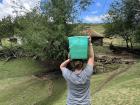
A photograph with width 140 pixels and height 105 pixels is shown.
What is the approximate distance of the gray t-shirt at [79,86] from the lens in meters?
7.91

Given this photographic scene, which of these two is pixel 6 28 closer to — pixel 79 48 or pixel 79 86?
pixel 79 86

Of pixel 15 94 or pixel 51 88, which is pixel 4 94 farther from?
pixel 51 88

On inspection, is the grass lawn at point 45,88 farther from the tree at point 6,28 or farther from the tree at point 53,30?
the tree at point 6,28

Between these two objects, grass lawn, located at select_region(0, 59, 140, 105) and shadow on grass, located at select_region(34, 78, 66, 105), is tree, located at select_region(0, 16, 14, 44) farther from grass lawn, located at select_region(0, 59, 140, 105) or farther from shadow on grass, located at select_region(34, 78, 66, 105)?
shadow on grass, located at select_region(34, 78, 66, 105)

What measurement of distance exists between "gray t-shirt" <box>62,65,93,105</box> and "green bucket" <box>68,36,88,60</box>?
0.31m

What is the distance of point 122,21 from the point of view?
6888cm

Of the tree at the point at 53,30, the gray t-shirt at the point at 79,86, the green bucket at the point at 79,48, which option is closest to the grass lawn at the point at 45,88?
the tree at the point at 53,30

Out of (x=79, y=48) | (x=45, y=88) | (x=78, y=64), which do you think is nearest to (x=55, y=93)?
(x=45, y=88)

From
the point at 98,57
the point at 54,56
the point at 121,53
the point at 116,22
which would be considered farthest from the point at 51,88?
the point at 116,22

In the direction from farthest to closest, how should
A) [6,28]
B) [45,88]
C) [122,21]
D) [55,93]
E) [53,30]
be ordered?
[6,28] → [122,21] → [53,30] → [45,88] → [55,93]

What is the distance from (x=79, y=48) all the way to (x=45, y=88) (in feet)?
95.6

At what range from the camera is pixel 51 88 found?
36.5 m

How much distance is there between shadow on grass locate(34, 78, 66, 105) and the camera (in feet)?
Result: 92.9

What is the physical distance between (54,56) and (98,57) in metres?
9.27
